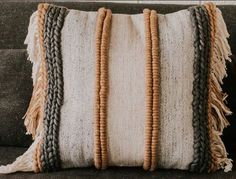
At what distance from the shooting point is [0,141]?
4.03 feet

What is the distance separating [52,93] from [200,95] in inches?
13.7

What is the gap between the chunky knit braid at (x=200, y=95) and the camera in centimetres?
101

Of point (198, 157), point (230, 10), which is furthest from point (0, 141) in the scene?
point (230, 10)

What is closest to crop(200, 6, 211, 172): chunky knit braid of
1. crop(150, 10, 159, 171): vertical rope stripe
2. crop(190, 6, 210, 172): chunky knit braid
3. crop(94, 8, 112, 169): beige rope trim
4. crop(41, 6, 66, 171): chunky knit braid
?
crop(190, 6, 210, 172): chunky knit braid

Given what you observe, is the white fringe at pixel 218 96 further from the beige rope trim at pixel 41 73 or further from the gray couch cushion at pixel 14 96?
the gray couch cushion at pixel 14 96

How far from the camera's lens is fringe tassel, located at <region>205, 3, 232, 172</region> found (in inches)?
41.3

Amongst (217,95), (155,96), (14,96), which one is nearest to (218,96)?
(217,95)

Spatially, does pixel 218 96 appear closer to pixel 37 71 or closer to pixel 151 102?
pixel 151 102

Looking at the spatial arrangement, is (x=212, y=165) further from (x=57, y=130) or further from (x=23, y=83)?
(x=23, y=83)

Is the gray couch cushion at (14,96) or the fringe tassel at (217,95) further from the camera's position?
the gray couch cushion at (14,96)

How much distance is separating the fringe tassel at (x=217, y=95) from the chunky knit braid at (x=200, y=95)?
22 millimetres

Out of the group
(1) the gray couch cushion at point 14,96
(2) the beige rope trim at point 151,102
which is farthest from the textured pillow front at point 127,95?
(1) the gray couch cushion at point 14,96

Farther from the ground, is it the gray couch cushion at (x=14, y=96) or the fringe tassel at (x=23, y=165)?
the gray couch cushion at (x=14, y=96)

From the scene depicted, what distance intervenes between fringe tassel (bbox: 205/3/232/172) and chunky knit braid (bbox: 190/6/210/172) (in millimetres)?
22
